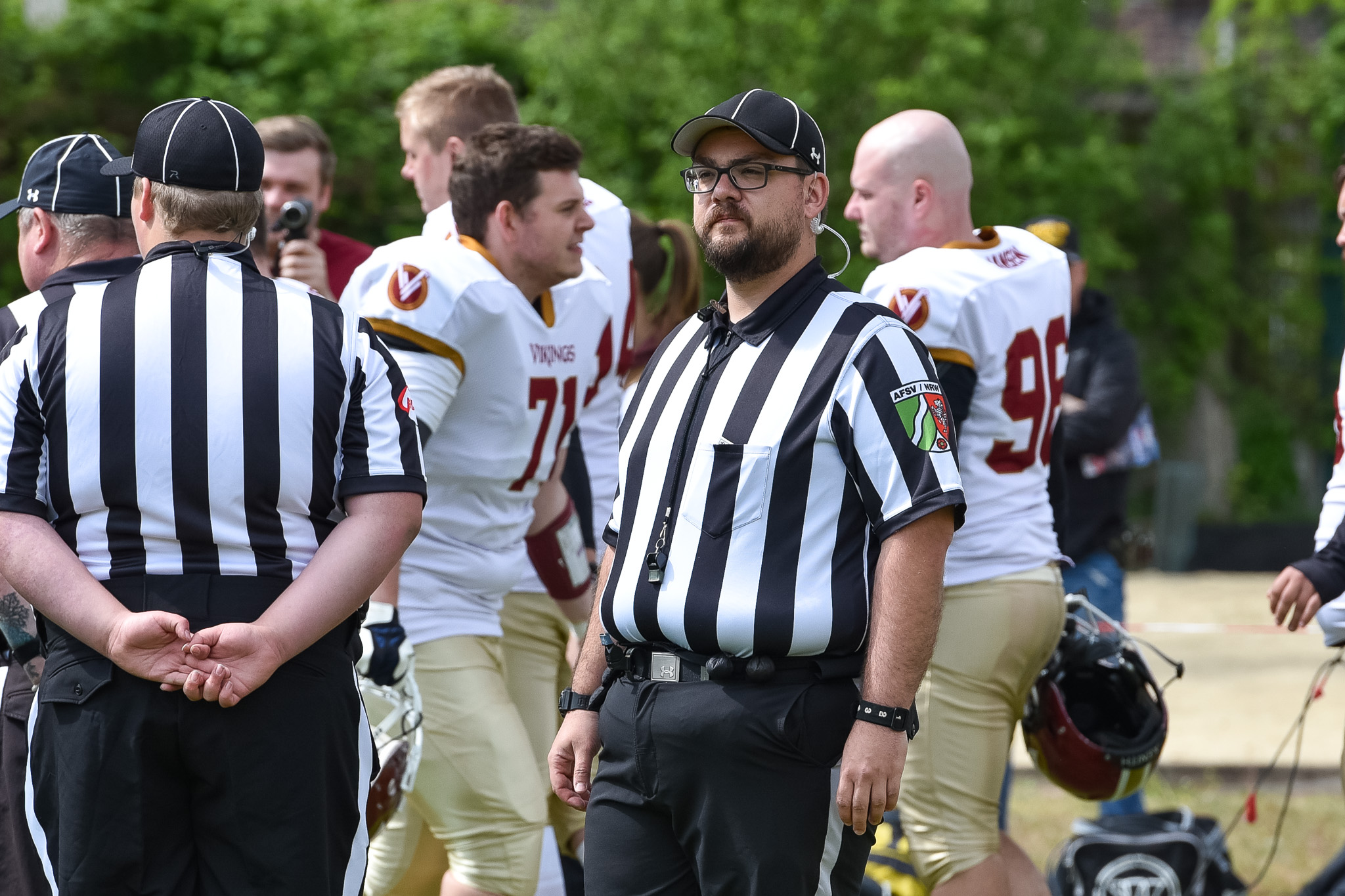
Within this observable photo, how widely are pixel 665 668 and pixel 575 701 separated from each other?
0.28 metres

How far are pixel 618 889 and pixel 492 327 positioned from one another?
1591 mm

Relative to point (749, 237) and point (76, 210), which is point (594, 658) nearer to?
point (749, 237)

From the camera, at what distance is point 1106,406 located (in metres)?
6.04

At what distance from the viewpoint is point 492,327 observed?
3939mm

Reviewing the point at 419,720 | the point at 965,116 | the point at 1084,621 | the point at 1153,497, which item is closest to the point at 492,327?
the point at 419,720

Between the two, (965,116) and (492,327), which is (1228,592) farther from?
(492,327)

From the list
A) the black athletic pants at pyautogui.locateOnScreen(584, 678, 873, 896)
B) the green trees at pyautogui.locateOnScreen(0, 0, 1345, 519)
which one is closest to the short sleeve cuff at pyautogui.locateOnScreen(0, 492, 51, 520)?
the black athletic pants at pyautogui.locateOnScreen(584, 678, 873, 896)

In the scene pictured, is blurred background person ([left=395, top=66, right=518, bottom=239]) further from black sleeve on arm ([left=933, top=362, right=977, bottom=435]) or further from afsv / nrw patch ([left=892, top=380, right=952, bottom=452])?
afsv / nrw patch ([left=892, top=380, right=952, bottom=452])

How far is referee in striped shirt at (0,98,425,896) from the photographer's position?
8.69 ft

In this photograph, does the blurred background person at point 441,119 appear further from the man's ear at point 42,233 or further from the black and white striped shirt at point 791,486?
the black and white striped shirt at point 791,486

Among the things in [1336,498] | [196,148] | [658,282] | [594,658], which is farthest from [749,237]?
[658,282]

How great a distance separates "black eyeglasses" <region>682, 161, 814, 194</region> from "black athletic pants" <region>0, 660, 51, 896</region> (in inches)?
71.3

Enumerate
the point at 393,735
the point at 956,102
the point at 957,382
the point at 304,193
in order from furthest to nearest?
1. the point at 956,102
2. the point at 304,193
3. the point at 957,382
4. the point at 393,735

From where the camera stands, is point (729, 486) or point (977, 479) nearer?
point (729, 486)
